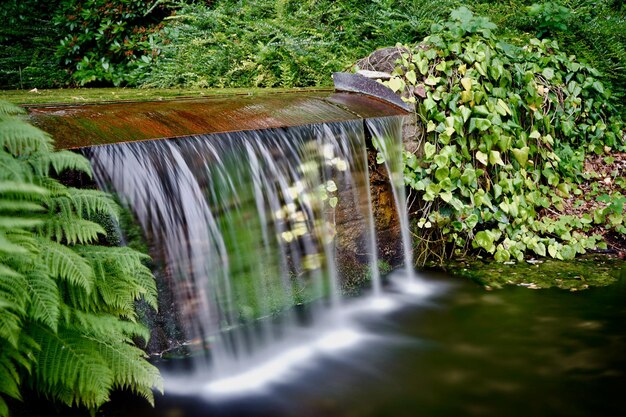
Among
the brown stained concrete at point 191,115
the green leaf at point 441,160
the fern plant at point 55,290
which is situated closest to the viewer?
the fern plant at point 55,290

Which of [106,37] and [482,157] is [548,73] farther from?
[106,37]

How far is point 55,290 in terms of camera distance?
1913 mm

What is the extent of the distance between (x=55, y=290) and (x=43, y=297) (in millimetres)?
49

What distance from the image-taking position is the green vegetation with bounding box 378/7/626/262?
4.60 m

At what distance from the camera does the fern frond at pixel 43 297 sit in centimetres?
184

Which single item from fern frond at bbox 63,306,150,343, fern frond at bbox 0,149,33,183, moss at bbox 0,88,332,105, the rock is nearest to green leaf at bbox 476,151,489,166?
the rock

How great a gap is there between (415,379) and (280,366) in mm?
833

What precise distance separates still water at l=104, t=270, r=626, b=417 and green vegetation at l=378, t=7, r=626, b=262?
30.7 inches

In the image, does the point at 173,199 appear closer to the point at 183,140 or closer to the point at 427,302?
the point at 183,140

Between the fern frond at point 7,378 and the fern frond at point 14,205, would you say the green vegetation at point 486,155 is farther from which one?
the fern frond at point 7,378

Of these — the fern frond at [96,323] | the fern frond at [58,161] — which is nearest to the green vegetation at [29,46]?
the fern frond at [58,161]

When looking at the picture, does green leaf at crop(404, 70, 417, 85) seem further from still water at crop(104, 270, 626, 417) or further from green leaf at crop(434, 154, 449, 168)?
still water at crop(104, 270, 626, 417)

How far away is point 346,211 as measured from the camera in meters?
4.14

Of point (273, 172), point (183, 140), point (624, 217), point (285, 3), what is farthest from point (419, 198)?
point (285, 3)
